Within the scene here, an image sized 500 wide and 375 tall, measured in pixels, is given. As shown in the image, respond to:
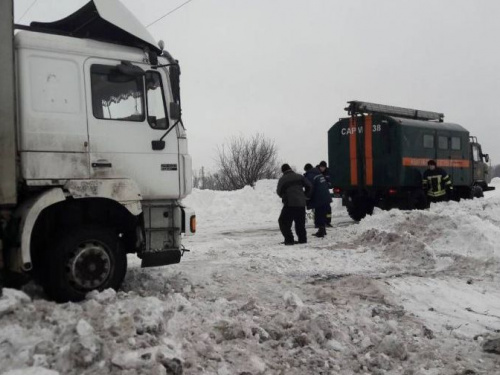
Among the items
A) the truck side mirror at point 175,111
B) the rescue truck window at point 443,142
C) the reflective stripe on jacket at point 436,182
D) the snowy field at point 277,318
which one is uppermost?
the rescue truck window at point 443,142

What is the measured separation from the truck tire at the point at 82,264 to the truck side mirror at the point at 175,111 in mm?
1551

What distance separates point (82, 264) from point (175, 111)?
2.06 meters

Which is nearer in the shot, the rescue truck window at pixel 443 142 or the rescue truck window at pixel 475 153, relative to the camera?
the rescue truck window at pixel 443 142

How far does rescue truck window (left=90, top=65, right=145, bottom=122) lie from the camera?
5.41 m

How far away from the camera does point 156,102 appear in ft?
19.1

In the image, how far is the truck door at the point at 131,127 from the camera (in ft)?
17.7

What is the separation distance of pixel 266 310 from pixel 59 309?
2.04 meters

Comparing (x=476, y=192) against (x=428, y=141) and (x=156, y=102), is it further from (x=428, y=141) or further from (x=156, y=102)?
(x=156, y=102)

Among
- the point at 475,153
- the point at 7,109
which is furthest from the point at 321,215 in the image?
the point at 475,153

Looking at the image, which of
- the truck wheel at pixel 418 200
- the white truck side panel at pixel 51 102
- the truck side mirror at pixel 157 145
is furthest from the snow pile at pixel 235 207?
the white truck side panel at pixel 51 102

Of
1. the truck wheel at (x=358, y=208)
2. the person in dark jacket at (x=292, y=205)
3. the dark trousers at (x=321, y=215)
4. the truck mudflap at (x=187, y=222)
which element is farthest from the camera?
the truck wheel at (x=358, y=208)

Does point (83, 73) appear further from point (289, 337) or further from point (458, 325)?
point (458, 325)

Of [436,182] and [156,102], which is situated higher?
[156,102]

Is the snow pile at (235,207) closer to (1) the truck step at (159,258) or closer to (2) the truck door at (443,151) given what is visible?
(2) the truck door at (443,151)
